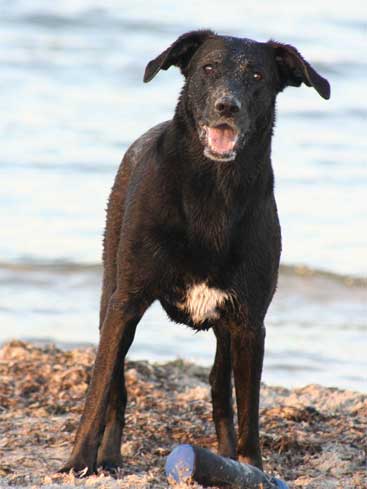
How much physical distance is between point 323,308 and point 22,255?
238 centimetres

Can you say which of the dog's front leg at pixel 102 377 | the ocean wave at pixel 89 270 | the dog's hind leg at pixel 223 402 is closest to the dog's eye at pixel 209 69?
the dog's front leg at pixel 102 377

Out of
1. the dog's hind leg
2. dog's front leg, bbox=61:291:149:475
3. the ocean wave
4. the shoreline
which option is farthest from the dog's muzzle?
the ocean wave

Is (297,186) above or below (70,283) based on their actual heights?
above

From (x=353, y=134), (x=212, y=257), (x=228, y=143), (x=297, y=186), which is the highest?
(x=353, y=134)

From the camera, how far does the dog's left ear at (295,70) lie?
5453 mm

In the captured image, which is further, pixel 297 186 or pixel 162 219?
pixel 297 186

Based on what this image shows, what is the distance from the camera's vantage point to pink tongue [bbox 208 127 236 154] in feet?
17.5

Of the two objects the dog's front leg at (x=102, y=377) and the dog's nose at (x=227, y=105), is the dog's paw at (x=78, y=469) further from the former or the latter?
the dog's nose at (x=227, y=105)

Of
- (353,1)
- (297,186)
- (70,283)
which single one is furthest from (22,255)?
(353,1)

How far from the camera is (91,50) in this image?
18266 millimetres

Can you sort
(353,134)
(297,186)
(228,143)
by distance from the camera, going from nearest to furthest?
(228,143), (297,186), (353,134)

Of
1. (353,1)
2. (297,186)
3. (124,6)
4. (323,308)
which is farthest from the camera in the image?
(353,1)

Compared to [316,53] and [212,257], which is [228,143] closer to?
[212,257]

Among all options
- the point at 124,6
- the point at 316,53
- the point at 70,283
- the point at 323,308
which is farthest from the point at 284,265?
the point at 124,6
